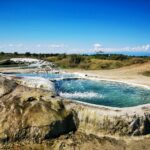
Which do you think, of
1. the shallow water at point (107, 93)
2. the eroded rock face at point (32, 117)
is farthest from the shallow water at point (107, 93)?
the eroded rock face at point (32, 117)

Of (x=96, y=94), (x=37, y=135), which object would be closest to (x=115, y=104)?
(x=96, y=94)

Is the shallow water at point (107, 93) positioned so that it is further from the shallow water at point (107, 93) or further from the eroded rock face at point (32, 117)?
the eroded rock face at point (32, 117)

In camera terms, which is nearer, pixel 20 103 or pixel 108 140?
pixel 108 140

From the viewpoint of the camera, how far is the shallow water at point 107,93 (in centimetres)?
2172

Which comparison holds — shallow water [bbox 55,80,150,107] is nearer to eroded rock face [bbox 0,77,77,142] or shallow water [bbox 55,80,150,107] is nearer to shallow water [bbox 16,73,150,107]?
shallow water [bbox 16,73,150,107]

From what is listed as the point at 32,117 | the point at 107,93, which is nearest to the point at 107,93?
the point at 107,93

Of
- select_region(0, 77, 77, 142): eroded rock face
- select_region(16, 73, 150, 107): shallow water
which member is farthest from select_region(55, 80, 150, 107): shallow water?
select_region(0, 77, 77, 142): eroded rock face

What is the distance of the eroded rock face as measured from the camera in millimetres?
15719

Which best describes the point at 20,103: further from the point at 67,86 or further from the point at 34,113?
the point at 67,86

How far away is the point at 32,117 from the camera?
16.2 metres

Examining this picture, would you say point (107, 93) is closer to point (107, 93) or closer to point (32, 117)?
point (107, 93)

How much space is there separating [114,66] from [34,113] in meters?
36.9

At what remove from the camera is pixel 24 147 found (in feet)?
49.6

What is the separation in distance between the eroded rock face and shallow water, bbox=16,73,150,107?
4.55 metres
